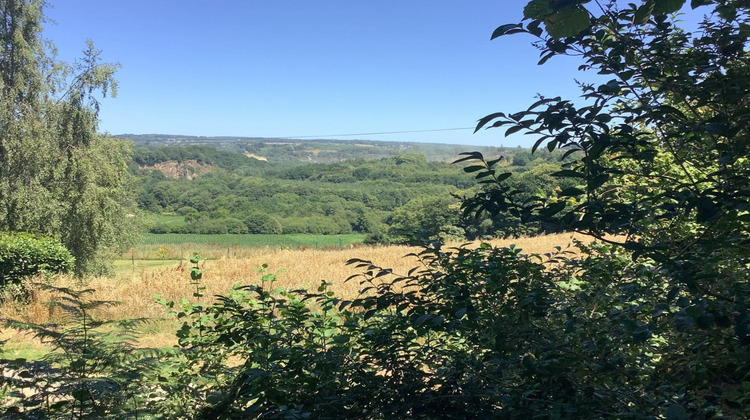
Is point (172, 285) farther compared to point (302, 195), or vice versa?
point (302, 195)

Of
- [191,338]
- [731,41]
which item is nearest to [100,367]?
[191,338]

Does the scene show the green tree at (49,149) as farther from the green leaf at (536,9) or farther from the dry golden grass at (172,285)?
the green leaf at (536,9)

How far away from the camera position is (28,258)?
10.8 metres

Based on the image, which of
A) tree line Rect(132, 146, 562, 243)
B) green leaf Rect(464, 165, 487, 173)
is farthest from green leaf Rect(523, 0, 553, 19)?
tree line Rect(132, 146, 562, 243)

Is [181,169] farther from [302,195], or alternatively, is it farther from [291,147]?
[291,147]

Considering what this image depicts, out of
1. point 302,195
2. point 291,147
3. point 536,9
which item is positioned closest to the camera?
point 536,9

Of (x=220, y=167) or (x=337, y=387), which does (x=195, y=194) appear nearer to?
(x=220, y=167)

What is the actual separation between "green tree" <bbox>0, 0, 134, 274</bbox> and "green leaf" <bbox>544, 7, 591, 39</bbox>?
1722 centimetres

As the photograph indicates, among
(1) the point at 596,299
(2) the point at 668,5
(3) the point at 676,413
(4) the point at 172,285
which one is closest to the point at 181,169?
(4) the point at 172,285

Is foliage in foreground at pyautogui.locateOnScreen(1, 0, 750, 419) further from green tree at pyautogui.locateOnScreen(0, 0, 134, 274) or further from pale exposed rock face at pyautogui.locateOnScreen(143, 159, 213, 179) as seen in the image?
pale exposed rock face at pyautogui.locateOnScreen(143, 159, 213, 179)

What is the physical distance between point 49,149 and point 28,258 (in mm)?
6189

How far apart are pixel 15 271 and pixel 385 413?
38.9 feet

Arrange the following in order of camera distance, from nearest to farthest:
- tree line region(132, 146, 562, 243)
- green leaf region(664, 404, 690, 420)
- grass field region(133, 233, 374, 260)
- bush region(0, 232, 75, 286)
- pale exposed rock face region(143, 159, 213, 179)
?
green leaf region(664, 404, 690, 420) < bush region(0, 232, 75, 286) < grass field region(133, 233, 374, 260) < tree line region(132, 146, 562, 243) < pale exposed rock face region(143, 159, 213, 179)

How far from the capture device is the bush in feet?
34.0
